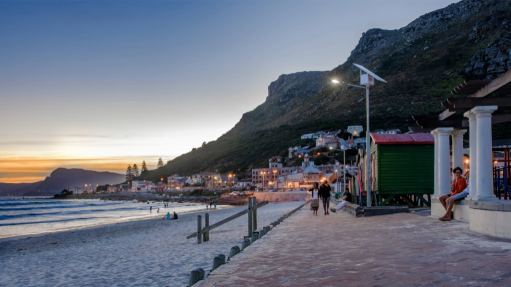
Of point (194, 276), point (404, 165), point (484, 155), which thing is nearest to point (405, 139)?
point (404, 165)

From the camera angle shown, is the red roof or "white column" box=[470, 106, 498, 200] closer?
"white column" box=[470, 106, 498, 200]

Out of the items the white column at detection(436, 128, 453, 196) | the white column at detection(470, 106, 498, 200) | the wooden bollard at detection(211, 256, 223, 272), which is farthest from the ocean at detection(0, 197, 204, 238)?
the white column at detection(470, 106, 498, 200)

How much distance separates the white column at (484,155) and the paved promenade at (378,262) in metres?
1.03

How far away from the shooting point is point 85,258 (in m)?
15.3

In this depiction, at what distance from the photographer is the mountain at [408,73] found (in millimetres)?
101188

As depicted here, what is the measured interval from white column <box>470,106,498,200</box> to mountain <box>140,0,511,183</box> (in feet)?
230

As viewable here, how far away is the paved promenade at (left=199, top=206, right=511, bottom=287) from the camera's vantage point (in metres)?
5.09

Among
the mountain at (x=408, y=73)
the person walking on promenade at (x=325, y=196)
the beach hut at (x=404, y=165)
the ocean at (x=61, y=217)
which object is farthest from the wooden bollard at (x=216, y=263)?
the mountain at (x=408, y=73)

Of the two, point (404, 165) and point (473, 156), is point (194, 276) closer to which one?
point (473, 156)

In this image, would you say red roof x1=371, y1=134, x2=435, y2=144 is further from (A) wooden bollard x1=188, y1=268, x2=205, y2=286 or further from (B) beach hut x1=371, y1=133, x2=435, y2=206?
(A) wooden bollard x1=188, y1=268, x2=205, y2=286

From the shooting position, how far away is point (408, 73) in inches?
4715

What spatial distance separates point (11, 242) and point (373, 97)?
109 m

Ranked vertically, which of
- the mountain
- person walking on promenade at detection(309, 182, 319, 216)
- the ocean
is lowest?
the ocean

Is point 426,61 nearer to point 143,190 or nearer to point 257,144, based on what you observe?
point 257,144
